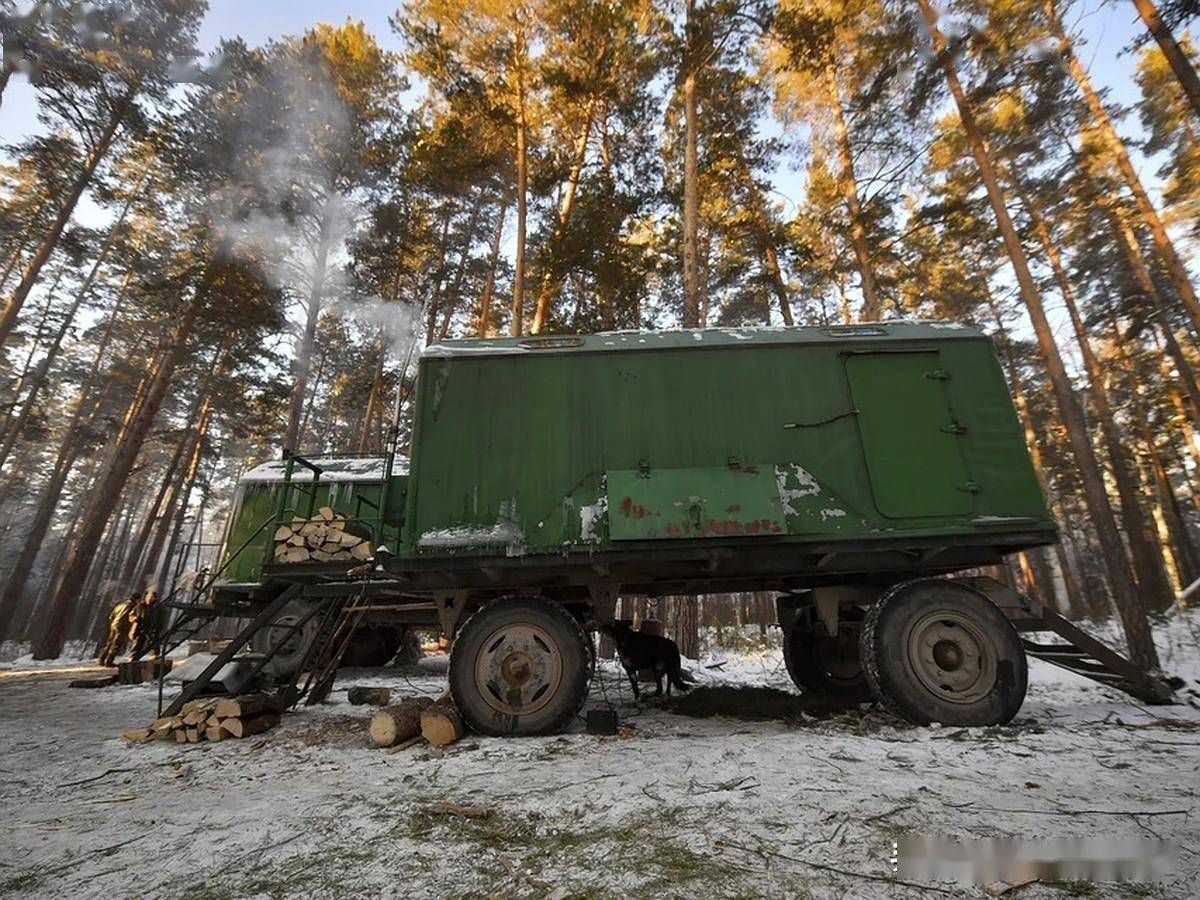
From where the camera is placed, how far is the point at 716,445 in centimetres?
512

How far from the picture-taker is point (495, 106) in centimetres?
1291

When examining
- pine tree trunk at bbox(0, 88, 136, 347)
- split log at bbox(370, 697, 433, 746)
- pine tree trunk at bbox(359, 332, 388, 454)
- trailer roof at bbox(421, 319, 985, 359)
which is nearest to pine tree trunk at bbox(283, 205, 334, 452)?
pine tree trunk at bbox(359, 332, 388, 454)

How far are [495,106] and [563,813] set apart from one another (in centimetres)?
1492

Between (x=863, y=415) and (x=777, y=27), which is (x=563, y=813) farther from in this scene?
(x=777, y=27)

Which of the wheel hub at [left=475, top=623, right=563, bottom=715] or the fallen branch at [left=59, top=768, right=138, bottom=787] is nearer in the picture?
the fallen branch at [left=59, top=768, right=138, bottom=787]

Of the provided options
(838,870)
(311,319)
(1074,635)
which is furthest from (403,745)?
(311,319)

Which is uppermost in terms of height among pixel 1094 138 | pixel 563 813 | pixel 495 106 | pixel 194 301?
pixel 495 106

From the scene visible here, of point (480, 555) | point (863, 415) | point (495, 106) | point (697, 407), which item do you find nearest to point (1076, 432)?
point (863, 415)

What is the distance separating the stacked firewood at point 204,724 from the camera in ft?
16.5

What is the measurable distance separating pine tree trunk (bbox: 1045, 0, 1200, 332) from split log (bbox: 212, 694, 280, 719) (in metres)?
16.2

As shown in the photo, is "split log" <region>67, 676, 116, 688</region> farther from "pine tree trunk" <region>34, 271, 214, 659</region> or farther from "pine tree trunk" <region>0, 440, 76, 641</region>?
"pine tree trunk" <region>0, 440, 76, 641</region>

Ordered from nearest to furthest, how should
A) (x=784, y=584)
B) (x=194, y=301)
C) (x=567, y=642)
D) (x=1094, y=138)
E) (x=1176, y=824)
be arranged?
(x=1176, y=824) → (x=567, y=642) → (x=784, y=584) → (x=1094, y=138) → (x=194, y=301)

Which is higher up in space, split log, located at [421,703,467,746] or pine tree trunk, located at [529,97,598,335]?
pine tree trunk, located at [529,97,598,335]

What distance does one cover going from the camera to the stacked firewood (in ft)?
Answer: 16.5
